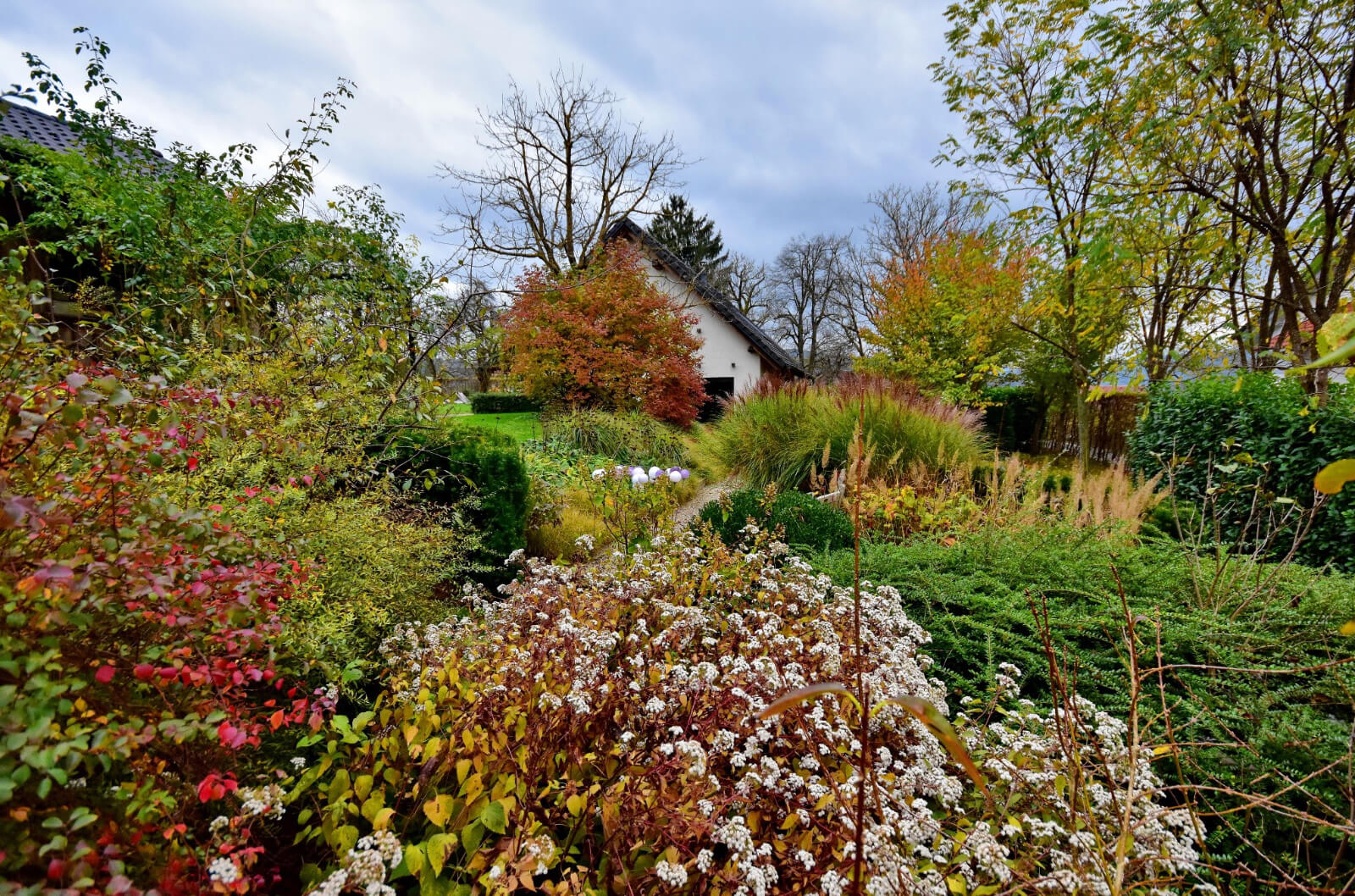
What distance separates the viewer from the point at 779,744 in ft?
5.19

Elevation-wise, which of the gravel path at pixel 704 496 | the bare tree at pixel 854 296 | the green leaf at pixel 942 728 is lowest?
the gravel path at pixel 704 496

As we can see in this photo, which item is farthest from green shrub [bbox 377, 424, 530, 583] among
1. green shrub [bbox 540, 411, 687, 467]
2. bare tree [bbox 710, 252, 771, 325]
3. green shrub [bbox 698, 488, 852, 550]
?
bare tree [bbox 710, 252, 771, 325]

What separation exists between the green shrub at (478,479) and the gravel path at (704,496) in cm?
219

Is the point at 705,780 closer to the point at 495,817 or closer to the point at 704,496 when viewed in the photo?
the point at 495,817

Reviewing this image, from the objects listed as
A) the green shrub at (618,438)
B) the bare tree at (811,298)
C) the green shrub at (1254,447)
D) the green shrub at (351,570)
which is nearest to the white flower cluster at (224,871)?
the green shrub at (351,570)

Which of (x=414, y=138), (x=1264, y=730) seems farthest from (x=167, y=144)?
(x=1264, y=730)

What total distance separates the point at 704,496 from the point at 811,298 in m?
22.3

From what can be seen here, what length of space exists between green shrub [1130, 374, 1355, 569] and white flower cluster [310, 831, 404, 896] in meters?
4.14

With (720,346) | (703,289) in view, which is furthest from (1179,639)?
(720,346)

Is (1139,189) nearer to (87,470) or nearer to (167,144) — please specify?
(87,470)

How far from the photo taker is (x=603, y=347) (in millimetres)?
9672

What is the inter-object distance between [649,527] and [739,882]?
290cm

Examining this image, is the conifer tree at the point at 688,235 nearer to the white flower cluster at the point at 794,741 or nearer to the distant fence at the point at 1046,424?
the distant fence at the point at 1046,424

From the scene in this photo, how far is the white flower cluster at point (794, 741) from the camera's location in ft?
3.58
